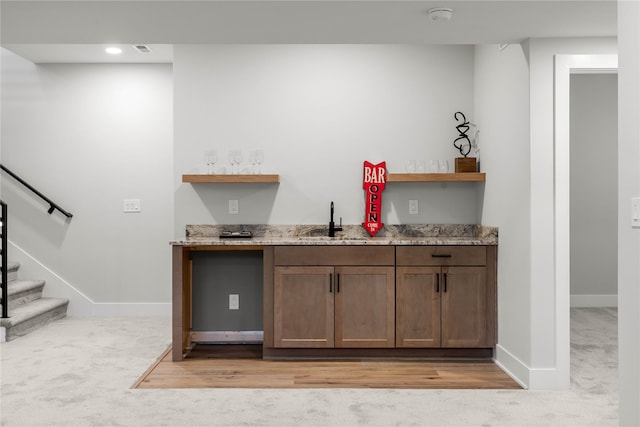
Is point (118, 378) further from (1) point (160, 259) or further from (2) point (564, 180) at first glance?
(2) point (564, 180)

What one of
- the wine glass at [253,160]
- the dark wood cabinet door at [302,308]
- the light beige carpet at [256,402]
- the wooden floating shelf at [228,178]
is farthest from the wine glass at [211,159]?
the light beige carpet at [256,402]

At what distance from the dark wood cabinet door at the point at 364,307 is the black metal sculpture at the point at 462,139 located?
48.7 inches

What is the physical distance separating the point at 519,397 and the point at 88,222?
438 centimetres

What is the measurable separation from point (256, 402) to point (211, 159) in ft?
6.70

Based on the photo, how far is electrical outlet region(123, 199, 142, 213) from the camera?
5.66 m

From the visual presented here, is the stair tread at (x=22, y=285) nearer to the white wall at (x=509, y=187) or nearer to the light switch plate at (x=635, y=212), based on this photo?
the white wall at (x=509, y=187)

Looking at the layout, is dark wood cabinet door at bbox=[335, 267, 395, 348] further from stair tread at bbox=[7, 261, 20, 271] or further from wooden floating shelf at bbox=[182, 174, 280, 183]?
stair tread at bbox=[7, 261, 20, 271]

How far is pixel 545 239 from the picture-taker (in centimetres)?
335

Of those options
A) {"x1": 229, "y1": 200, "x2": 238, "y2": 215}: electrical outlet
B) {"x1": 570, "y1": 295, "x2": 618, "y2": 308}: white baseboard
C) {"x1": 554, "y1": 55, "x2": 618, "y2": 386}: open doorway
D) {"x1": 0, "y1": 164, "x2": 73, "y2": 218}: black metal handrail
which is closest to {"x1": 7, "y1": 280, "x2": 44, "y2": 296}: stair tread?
{"x1": 0, "y1": 164, "x2": 73, "y2": 218}: black metal handrail

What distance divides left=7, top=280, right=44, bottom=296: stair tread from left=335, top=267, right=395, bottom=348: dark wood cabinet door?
309cm

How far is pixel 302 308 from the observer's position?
4.00 meters

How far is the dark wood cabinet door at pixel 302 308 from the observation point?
3996 mm

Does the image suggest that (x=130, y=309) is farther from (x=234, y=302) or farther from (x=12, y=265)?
(x=234, y=302)

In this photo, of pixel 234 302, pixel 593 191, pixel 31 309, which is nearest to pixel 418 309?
pixel 234 302
